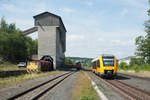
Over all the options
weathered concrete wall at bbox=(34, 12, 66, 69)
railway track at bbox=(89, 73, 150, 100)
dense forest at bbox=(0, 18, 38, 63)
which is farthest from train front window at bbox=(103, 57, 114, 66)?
dense forest at bbox=(0, 18, 38, 63)

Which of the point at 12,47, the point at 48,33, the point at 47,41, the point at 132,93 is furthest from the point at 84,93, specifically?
the point at 12,47

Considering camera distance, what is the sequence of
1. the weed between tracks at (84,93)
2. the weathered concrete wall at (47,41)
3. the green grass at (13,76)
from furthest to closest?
the weathered concrete wall at (47,41)
the green grass at (13,76)
the weed between tracks at (84,93)

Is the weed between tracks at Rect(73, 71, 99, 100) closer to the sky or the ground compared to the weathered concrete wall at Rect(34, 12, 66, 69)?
closer to the ground

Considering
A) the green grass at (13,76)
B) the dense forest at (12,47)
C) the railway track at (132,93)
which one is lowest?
the railway track at (132,93)

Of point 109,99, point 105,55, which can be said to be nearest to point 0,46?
point 105,55

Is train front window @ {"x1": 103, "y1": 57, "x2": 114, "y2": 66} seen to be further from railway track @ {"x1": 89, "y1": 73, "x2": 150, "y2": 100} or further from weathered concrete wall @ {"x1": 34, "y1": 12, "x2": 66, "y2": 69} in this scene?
weathered concrete wall @ {"x1": 34, "y1": 12, "x2": 66, "y2": 69}

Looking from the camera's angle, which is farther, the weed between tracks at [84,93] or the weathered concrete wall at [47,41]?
the weathered concrete wall at [47,41]

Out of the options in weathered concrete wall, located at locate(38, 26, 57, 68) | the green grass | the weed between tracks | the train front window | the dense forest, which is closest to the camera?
the weed between tracks

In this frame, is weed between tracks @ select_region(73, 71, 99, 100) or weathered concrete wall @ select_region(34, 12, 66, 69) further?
weathered concrete wall @ select_region(34, 12, 66, 69)

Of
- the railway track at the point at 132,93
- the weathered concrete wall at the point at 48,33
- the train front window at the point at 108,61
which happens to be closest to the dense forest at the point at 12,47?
the weathered concrete wall at the point at 48,33

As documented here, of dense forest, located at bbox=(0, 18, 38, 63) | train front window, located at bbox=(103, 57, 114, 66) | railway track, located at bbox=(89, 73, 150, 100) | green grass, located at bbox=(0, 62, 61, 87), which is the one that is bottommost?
railway track, located at bbox=(89, 73, 150, 100)

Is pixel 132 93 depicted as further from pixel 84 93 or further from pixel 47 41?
pixel 47 41

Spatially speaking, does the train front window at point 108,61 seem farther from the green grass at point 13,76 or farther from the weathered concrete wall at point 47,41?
the weathered concrete wall at point 47,41

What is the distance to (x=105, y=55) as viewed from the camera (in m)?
22.4
